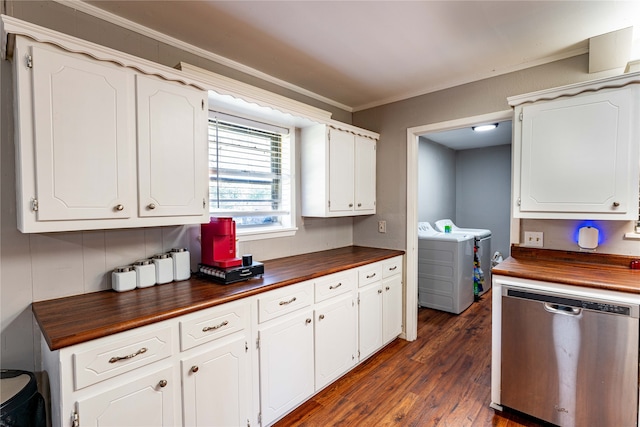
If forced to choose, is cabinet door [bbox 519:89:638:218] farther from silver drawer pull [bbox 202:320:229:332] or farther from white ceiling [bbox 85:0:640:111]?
silver drawer pull [bbox 202:320:229:332]

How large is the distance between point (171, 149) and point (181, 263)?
687 millimetres

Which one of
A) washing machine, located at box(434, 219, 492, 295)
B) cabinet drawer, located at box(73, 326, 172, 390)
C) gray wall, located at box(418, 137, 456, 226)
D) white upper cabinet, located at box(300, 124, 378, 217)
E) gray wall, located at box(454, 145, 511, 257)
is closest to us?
cabinet drawer, located at box(73, 326, 172, 390)

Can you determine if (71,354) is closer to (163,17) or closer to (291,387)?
(291,387)

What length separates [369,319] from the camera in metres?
2.67

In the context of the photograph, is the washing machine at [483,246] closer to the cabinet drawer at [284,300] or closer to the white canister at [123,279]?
the cabinet drawer at [284,300]

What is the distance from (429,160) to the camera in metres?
5.02

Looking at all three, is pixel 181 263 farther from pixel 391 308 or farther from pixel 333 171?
pixel 391 308

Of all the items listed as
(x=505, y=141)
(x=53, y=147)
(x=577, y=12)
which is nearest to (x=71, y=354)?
(x=53, y=147)

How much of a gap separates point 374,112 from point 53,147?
2.76m

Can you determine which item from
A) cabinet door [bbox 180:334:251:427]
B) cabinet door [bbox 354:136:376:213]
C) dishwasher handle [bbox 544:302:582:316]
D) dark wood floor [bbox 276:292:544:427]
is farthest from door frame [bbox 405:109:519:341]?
cabinet door [bbox 180:334:251:427]

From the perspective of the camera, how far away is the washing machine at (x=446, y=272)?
3.79 m

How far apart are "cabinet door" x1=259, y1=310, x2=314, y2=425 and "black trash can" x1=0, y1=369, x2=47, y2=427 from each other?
1001mm

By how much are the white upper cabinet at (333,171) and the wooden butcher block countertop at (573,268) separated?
4.41ft

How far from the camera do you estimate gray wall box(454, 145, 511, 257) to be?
221 inches
